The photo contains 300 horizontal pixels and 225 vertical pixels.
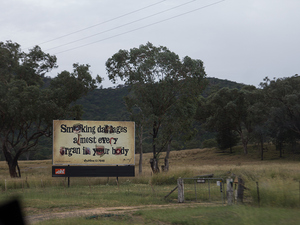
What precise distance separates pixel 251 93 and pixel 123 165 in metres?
40.7

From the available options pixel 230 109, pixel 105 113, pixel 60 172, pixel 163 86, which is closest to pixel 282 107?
pixel 230 109

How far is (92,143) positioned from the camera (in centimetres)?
2981

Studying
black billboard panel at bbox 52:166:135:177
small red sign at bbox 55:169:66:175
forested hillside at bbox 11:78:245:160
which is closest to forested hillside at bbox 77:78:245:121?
forested hillside at bbox 11:78:245:160

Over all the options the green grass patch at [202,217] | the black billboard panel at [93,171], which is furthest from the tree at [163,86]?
the green grass patch at [202,217]

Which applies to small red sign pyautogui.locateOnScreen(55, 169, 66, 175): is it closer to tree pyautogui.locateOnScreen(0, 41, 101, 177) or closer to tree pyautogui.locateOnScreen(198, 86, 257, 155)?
tree pyautogui.locateOnScreen(0, 41, 101, 177)

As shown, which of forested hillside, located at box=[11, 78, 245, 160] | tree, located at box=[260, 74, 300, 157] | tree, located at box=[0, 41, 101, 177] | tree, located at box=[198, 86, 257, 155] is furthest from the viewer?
forested hillside, located at box=[11, 78, 245, 160]

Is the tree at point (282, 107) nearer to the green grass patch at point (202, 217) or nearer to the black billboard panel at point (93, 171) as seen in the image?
the black billboard panel at point (93, 171)

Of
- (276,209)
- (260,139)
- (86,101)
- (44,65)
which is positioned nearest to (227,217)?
(276,209)

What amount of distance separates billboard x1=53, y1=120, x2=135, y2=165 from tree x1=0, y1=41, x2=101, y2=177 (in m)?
10.0

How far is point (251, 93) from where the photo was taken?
63.6 meters

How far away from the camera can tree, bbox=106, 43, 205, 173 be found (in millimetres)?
40844

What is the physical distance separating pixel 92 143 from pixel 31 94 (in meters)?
13.3

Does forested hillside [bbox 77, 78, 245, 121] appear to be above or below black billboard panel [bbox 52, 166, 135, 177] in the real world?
above

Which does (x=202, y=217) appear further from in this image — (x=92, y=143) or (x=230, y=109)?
(x=230, y=109)
